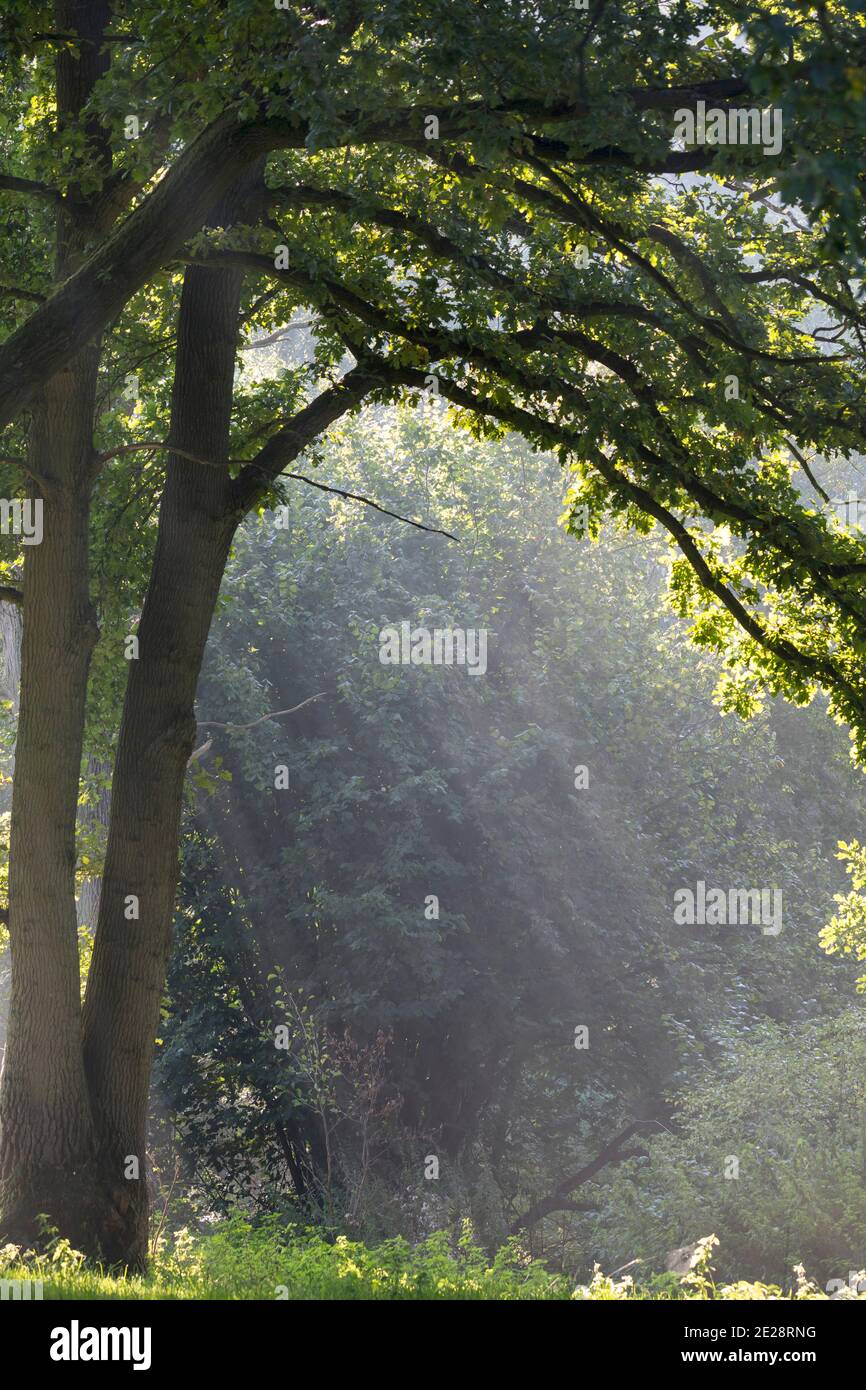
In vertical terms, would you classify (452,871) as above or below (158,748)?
above

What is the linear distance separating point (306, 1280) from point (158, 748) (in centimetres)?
341

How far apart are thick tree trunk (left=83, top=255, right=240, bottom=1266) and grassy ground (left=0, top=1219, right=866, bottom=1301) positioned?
968 mm

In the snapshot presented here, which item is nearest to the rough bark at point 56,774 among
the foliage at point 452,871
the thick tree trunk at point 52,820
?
the thick tree trunk at point 52,820

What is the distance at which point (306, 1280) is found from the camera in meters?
8.08

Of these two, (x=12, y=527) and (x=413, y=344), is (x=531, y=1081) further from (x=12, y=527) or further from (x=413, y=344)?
(x=413, y=344)

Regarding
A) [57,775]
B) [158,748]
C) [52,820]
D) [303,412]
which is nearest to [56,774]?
[57,775]

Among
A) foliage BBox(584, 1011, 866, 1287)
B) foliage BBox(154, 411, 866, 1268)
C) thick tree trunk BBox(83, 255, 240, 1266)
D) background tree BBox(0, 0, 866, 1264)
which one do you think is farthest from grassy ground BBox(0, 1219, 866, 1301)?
foliage BBox(584, 1011, 866, 1287)

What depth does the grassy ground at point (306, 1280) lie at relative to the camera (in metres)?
6.46

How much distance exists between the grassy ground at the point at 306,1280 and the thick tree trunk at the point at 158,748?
3.17 ft

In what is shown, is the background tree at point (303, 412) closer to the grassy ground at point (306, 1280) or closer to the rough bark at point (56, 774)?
the rough bark at point (56, 774)

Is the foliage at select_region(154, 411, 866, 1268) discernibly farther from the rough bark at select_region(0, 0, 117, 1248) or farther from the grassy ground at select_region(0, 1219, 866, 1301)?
the rough bark at select_region(0, 0, 117, 1248)

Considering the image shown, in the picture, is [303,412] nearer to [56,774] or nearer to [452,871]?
[56,774]

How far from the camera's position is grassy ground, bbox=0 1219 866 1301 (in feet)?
21.2

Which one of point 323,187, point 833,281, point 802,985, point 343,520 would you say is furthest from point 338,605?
point 833,281
